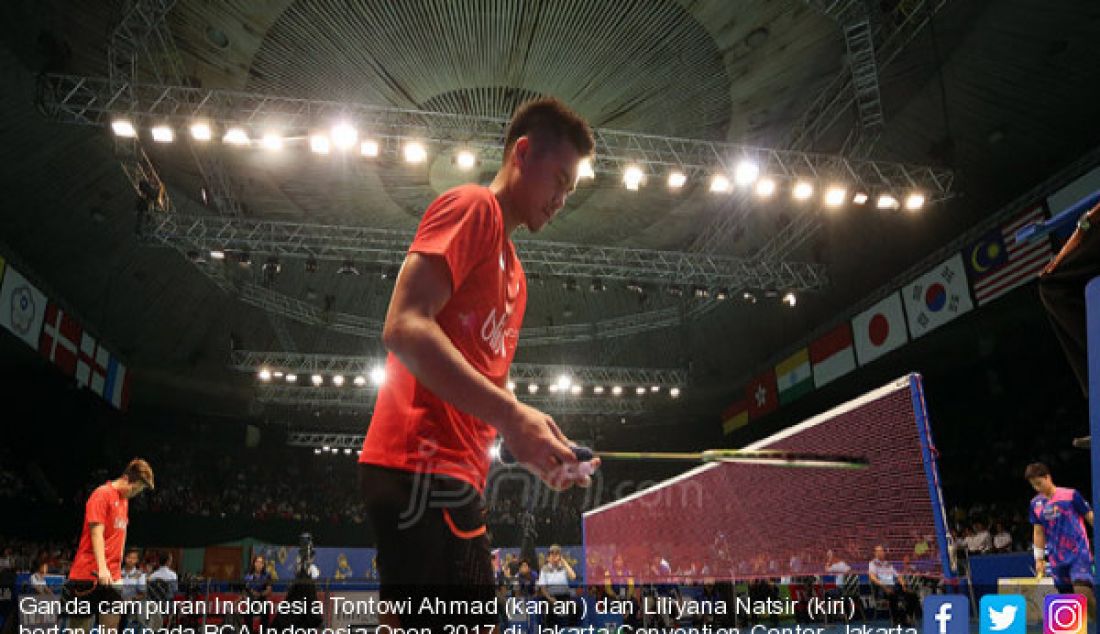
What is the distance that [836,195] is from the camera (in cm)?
1409

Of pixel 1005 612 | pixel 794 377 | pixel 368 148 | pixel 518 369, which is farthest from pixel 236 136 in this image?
pixel 794 377

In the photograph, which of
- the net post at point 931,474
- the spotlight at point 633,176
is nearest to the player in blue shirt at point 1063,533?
the net post at point 931,474

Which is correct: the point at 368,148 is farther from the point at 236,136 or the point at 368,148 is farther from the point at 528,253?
the point at 528,253

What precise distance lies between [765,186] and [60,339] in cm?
1756

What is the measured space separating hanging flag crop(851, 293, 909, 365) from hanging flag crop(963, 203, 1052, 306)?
242 centimetres

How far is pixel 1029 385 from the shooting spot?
19.7m

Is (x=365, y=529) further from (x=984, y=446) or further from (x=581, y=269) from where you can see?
(x=984, y=446)

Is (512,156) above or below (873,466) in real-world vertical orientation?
above

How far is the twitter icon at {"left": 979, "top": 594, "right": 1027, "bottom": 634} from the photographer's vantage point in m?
2.77

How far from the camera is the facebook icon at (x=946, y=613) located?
3203 mm

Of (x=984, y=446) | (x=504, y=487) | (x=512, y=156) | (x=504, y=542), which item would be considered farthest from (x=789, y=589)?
(x=504, y=487)

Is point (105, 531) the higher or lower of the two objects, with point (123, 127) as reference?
lower

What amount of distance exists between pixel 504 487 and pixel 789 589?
19234mm

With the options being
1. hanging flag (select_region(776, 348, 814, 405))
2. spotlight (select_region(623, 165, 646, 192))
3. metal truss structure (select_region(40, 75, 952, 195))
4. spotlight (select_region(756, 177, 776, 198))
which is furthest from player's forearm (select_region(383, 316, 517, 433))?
hanging flag (select_region(776, 348, 814, 405))
